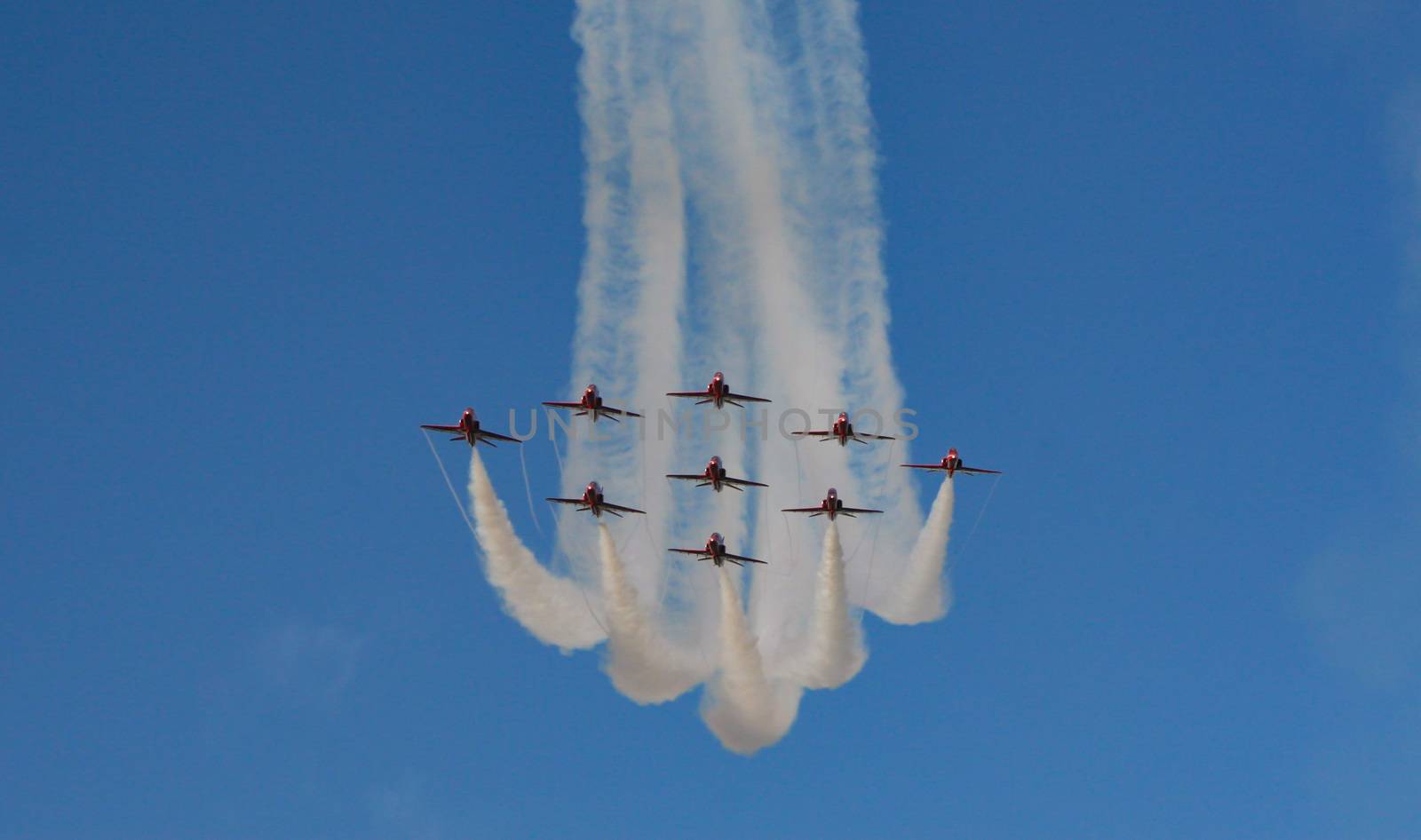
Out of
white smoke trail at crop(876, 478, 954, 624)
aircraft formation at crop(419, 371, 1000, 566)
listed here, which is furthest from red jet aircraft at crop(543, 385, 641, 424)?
white smoke trail at crop(876, 478, 954, 624)

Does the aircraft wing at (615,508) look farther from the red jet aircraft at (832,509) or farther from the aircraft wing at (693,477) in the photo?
the red jet aircraft at (832,509)

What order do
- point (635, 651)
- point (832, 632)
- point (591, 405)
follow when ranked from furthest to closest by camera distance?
1. point (832, 632)
2. point (635, 651)
3. point (591, 405)

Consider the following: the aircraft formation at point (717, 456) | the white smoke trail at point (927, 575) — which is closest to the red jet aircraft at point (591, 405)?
the aircraft formation at point (717, 456)

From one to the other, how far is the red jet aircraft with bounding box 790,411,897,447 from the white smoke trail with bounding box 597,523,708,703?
10.3 meters

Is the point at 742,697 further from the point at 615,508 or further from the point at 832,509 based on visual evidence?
the point at 615,508

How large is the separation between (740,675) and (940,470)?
43.9ft

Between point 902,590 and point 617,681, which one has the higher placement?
point 902,590

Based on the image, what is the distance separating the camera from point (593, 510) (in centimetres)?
7175

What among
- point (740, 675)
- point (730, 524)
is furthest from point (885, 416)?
point (740, 675)

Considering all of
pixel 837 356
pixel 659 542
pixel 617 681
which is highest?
pixel 837 356

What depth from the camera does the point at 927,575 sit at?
78.4 meters

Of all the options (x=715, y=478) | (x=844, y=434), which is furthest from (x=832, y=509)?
(x=715, y=478)

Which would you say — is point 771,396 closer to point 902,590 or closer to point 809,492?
point 809,492

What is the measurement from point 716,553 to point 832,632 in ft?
27.3
